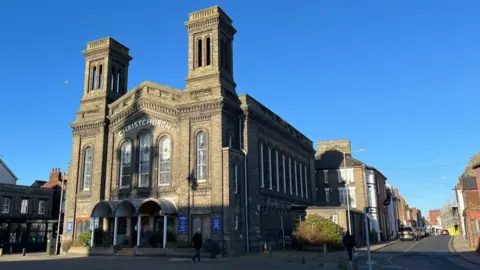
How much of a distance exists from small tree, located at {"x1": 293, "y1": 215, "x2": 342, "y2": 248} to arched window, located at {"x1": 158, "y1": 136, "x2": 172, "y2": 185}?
11.4 metres

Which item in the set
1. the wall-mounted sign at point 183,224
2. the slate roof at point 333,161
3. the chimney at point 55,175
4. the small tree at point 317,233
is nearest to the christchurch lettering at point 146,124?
the wall-mounted sign at point 183,224

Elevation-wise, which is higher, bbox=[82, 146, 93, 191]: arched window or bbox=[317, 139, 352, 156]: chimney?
bbox=[317, 139, 352, 156]: chimney

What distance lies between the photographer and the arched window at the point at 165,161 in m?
32.8

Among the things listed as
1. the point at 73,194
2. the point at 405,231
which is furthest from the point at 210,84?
the point at 405,231

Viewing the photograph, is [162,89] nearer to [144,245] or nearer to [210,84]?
[210,84]

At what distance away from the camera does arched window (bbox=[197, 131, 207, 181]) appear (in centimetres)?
3094

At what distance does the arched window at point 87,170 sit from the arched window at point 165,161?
716cm

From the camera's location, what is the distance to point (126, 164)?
34.9 meters

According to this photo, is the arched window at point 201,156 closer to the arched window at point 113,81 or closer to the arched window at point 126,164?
the arched window at point 126,164

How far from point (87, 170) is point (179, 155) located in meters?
9.77

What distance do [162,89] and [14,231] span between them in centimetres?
2603

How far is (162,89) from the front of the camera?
112ft

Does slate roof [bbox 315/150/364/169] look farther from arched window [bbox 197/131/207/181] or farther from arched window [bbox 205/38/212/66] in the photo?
arched window [bbox 197/131/207/181]

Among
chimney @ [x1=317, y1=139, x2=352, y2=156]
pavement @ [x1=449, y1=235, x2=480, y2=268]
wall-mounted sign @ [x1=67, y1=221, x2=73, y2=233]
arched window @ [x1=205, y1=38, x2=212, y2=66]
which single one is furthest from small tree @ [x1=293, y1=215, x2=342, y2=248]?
chimney @ [x1=317, y1=139, x2=352, y2=156]
